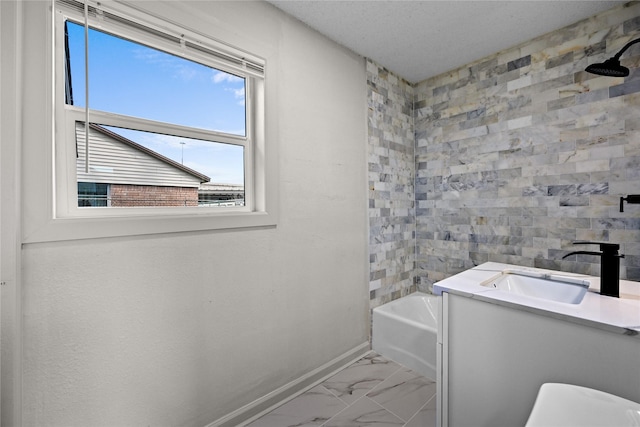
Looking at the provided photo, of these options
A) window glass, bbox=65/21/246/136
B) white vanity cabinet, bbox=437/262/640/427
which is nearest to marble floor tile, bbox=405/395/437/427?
white vanity cabinet, bbox=437/262/640/427

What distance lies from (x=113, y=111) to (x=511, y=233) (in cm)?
270

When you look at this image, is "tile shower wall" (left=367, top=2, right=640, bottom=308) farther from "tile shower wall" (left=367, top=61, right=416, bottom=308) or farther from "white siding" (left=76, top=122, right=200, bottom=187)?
"white siding" (left=76, top=122, right=200, bottom=187)

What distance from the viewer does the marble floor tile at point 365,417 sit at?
5.27ft

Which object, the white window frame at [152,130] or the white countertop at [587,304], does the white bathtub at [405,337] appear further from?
the white window frame at [152,130]

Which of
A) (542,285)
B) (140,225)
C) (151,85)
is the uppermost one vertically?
(151,85)

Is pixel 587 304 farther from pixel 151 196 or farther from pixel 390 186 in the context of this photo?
pixel 151 196

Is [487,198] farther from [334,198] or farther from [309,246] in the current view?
[309,246]

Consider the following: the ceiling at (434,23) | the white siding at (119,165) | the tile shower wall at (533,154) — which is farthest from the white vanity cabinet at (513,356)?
the ceiling at (434,23)

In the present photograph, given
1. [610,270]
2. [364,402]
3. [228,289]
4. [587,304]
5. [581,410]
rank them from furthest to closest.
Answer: [364,402] → [228,289] → [610,270] → [587,304] → [581,410]

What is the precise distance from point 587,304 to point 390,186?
5.30 ft

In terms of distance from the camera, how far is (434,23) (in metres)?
1.93

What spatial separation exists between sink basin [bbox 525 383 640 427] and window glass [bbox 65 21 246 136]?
1.78m

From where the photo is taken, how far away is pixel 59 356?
3.62 ft

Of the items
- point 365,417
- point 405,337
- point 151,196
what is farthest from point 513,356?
point 151,196
